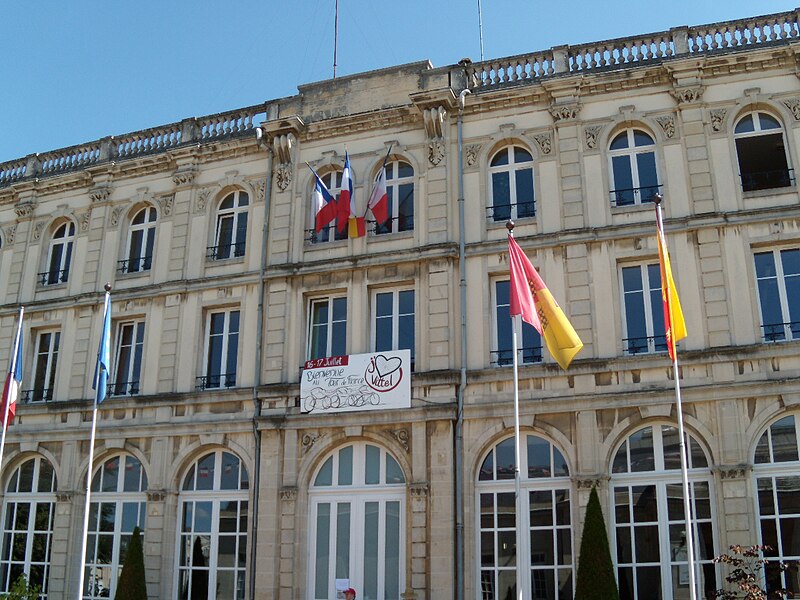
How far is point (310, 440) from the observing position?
74.1ft

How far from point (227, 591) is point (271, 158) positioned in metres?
11.7

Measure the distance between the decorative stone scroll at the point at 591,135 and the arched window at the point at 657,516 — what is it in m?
7.08

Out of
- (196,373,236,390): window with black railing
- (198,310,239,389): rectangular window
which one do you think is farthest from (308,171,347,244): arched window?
(196,373,236,390): window with black railing

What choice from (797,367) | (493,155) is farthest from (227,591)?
(797,367)

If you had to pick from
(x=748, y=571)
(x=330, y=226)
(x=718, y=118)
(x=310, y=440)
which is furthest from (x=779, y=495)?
(x=330, y=226)

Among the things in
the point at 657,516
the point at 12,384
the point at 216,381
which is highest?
the point at 216,381

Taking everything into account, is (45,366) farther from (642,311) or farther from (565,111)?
(642,311)

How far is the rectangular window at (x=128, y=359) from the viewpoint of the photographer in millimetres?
25484

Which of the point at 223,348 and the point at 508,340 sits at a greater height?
the point at 223,348

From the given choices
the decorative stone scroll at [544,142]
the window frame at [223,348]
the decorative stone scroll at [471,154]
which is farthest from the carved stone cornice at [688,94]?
the window frame at [223,348]

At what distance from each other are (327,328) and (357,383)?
2.13 m

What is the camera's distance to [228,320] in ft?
81.8

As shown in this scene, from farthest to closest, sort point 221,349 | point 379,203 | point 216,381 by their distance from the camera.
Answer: point 221,349 < point 216,381 < point 379,203

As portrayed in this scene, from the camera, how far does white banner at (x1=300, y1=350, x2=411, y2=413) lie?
72.0 ft
